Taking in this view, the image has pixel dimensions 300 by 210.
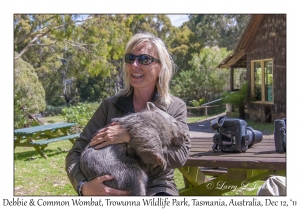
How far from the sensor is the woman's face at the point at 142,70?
2545 mm

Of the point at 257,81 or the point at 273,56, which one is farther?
the point at 257,81

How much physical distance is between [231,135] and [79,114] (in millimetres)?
8745

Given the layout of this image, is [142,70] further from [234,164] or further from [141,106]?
[234,164]

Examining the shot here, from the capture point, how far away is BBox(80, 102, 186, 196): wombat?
2.30 m

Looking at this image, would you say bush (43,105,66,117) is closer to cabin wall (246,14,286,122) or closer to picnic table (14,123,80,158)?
picnic table (14,123,80,158)

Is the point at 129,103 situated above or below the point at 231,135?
above

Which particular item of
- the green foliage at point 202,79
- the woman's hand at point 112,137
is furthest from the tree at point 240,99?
the woman's hand at point 112,137

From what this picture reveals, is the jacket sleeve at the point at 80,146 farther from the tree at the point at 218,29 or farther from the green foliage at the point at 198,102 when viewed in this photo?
the tree at the point at 218,29

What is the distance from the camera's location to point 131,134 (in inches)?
93.4

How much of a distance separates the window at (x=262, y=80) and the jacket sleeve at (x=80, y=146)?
10.9 metres

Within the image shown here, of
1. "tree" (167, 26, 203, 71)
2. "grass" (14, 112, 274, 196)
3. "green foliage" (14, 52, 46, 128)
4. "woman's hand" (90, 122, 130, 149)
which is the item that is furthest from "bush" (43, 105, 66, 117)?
"woman's hand" (90, 122, 130, 149)

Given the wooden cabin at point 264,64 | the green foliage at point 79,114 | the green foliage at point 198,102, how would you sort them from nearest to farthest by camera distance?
the green foliage at point 79,114 < the wooden cabin at point 264,64 < the green foliage at point 198,102

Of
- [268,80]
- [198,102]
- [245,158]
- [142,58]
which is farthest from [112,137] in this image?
[198,102]

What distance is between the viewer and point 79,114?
38.1 feet
